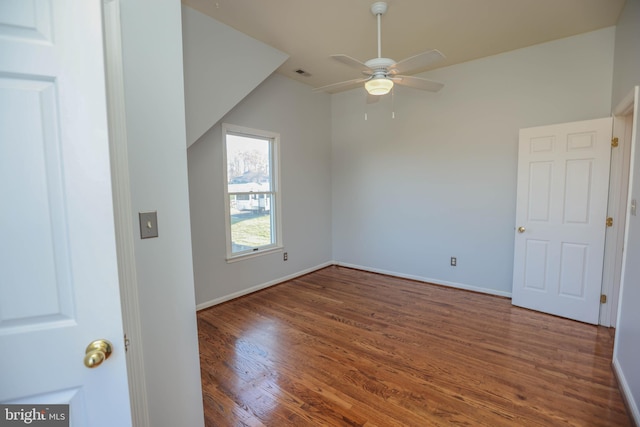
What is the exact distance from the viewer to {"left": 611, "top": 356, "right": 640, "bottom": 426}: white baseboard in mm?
1675

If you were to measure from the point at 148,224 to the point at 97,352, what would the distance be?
1.87ft

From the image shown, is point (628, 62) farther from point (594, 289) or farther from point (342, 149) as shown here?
point (342, 149)

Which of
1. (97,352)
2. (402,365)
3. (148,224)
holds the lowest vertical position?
(402,365)

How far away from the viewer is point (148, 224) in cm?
127

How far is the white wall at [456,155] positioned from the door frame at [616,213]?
15.3 inches

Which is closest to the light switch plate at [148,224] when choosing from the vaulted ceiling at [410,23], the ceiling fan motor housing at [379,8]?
the vaulted ceiling at [410,23]

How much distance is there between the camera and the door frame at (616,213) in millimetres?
2674

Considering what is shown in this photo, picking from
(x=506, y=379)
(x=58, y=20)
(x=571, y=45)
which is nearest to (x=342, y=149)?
(x=571, y=45)

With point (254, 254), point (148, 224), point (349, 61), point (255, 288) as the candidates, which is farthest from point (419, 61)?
point (255, 288)

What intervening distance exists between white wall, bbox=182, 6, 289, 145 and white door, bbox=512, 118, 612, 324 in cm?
319

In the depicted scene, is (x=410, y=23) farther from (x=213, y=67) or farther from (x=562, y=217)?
(x=562, y=217)

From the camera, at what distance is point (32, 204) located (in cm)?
79

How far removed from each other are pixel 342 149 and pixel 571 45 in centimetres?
312

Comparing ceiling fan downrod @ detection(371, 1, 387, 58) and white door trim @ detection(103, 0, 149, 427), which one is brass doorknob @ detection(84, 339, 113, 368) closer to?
white door trim @ detection(103, 0, 149, 427)
